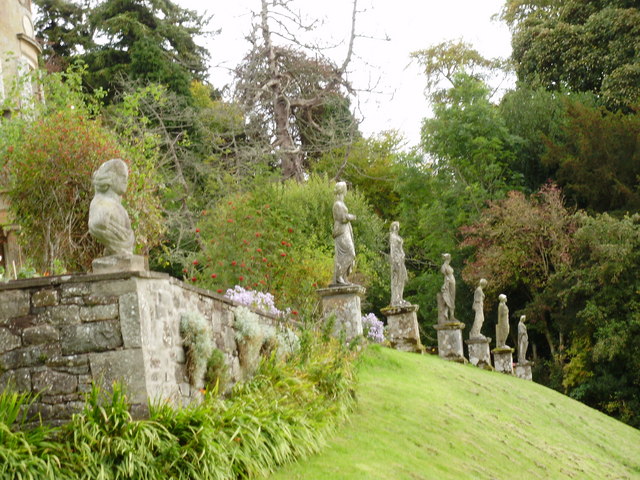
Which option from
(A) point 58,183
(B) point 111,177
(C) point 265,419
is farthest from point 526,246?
(B) point 111,177

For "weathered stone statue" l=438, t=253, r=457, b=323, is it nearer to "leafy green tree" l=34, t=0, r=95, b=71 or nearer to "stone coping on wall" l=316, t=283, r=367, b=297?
"stone coping on wall" l=316, t=283, r=367, b=297

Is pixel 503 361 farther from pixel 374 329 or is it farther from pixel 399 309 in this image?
pixel 399 309

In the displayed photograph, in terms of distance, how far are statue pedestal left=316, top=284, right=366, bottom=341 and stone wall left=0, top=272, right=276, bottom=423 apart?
717 centimetres

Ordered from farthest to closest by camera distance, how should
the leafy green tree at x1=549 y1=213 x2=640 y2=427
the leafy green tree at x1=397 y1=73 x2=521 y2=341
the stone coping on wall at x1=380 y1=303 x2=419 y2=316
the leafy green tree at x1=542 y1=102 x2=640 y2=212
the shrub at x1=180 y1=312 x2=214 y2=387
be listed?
the leafy green tree at x1=397 y1=73 x2=521 y2=341 → the leafy green tree at x1=542 y1=102 x2=640 y2=212 → the leafy green tree at x1=549 y1=213 x2=640 y2=427 → the stone coping on wall at x1=380 y1=303 x2=419 y2=316 → the shrub at x1=180 y1=312 x2=214 y2=387

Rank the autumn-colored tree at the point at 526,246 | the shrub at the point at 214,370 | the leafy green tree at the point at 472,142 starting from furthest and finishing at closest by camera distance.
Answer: the leafy green tree at the point at 472,142 < the autumn-colored tree at the point at 526,246 < the shrub at the point at 214,370

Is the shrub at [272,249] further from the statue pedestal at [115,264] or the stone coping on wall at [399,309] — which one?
the statue pedestal at [115,264]

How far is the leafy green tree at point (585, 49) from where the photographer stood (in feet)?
90.7

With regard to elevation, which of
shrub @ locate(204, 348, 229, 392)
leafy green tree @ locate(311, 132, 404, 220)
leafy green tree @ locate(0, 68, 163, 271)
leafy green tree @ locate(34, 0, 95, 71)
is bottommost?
shrub @ locate(204, 348, 229, 392)

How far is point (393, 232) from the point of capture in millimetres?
18906

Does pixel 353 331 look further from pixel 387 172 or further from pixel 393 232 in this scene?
pixel 387 172

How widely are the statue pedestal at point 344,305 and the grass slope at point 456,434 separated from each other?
2.07ft

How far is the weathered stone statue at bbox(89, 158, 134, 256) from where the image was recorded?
7.63 meters

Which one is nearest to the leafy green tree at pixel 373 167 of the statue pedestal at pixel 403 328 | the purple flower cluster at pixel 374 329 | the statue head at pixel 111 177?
the purple flower cluster at pixel 374 329

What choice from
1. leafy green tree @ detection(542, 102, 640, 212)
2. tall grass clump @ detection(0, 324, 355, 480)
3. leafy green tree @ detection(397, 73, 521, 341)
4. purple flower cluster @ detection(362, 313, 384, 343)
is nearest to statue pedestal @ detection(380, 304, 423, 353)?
purple flower cluster @ detection(362, 313, 384, 343)
